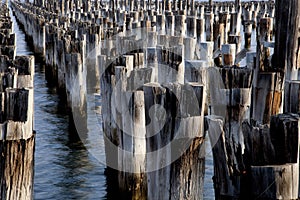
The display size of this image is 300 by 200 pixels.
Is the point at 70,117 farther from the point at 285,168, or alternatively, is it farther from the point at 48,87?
the point at 285,168

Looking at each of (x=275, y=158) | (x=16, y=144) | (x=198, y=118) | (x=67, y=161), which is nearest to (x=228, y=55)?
(x=67, y=161)

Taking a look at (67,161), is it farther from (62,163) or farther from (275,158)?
(275,158)

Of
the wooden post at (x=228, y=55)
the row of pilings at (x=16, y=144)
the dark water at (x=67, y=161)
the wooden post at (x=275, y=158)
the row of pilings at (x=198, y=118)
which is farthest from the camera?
the wooden post at (x=228, y=55)

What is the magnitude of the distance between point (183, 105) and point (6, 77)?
2.39m

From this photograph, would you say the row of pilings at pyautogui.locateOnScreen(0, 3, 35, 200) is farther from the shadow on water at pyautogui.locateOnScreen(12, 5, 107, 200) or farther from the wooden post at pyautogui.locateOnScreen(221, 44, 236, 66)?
the wooden post at pyautogui.locateOnScreen(221, 44, 236, 66)

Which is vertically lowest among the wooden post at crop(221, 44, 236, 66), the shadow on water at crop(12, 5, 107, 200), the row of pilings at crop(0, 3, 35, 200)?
the shadow on water at crop(12, 5, 107, 200)

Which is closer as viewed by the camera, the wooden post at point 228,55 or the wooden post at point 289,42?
the wooden post at point 289,42

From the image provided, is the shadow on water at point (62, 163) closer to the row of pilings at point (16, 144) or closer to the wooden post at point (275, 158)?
the row of pilings at point (16, 144)

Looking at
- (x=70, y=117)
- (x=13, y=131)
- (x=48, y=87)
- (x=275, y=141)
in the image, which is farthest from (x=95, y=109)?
(x=275, y=141)

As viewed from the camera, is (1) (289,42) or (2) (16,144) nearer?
(2) (16,144)

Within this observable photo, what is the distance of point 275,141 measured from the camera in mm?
4273

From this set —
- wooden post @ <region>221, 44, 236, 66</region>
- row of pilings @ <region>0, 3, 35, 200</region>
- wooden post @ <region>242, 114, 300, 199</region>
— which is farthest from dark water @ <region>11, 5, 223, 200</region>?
wooden post @ <region>242, 114, 300, 199</region>

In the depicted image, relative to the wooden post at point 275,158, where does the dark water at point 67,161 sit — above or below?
below

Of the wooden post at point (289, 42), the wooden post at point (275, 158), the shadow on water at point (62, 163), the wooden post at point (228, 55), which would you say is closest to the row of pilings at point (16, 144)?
the wooden post at point (275, 158)
